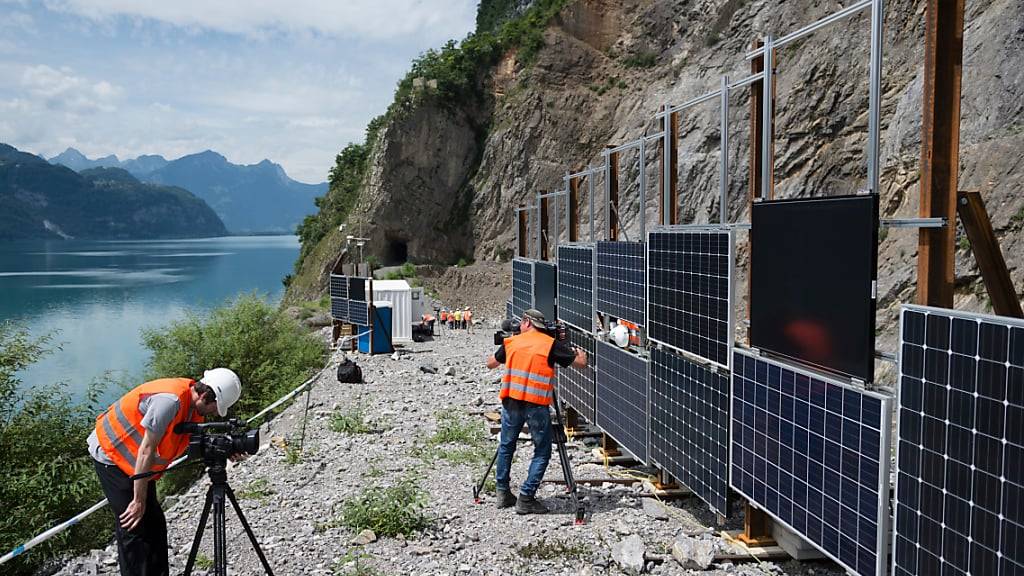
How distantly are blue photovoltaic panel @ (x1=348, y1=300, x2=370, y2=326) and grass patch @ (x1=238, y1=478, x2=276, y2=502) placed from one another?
1101 centimetres

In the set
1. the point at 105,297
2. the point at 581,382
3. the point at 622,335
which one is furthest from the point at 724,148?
the point at 105,297

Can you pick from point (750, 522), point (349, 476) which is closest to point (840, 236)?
point (750, 522)

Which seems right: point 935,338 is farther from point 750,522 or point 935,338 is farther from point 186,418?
point 186,418

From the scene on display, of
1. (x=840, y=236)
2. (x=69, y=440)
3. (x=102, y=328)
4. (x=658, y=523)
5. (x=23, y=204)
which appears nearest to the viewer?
(x=840, y=236)

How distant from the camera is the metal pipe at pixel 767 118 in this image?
5.65 meters

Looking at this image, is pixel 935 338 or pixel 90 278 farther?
pixel 90 278

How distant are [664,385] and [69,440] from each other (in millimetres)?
10461

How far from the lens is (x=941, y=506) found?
3734mm

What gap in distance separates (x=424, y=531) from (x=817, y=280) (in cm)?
413

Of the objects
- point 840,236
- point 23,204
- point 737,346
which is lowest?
point 737,346

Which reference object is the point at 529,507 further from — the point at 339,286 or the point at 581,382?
the point at 339,286

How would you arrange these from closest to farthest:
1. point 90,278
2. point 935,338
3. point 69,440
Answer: point 935,338
point 69,440
point 90,278

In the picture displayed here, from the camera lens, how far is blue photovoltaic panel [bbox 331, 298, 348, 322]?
67.7 ft

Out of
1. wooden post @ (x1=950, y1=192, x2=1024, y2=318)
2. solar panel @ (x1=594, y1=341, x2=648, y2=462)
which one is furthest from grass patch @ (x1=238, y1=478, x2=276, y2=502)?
wooden post @ (x1=950, y1=192, x2=1024, y2=318)
